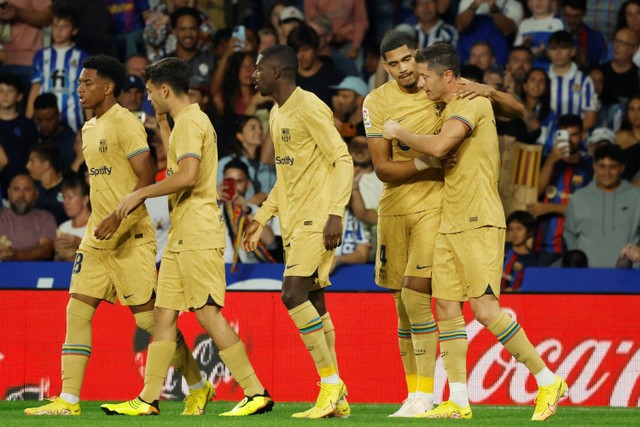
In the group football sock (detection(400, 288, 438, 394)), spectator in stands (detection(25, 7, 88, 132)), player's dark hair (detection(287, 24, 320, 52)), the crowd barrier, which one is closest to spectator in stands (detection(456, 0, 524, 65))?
player's dark hair (detection(287, 24, 320, 52))

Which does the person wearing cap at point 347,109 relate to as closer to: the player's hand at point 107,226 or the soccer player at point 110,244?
the soccer player at point 110,244

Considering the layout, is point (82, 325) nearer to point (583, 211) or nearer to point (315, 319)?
point (315, 319)

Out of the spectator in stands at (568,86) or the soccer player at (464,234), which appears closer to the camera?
the soccer player at (464,234)

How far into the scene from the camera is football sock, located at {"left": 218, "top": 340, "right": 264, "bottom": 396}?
8.09m

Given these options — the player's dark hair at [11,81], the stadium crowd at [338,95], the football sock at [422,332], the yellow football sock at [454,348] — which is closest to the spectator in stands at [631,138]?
the stadium crowd at [338,95]

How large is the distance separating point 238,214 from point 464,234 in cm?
524

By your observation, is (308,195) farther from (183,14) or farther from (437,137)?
(183,14)

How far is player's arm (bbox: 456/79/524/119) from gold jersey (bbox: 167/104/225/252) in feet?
5.44

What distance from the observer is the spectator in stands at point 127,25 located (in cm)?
1484

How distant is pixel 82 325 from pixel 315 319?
1.65 meters

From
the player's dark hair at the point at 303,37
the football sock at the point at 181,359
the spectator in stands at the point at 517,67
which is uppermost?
the player's dark hair at the point at 303,37

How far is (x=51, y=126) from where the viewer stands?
14.2 m

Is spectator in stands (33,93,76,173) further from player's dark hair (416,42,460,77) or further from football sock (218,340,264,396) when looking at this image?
player's dark hair (416,42,460,77)

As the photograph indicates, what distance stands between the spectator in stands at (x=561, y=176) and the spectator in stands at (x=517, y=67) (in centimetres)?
62
